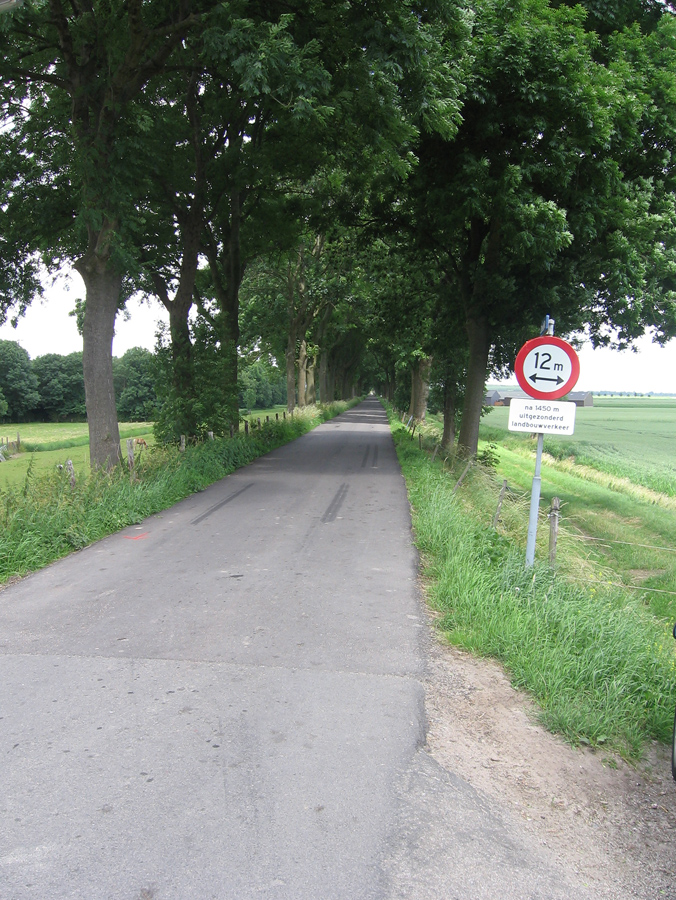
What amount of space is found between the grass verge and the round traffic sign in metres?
6.21

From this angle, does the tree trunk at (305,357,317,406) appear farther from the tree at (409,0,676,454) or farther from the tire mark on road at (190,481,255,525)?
the tire mark on road at (190,481,255,525)

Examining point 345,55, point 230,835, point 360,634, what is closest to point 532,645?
point 360,634

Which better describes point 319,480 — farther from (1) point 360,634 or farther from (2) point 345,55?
(1) point 360,634

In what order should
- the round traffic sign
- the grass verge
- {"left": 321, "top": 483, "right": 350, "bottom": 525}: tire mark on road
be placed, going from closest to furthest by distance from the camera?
the round traffic sign < the grass verge < {"left": 321, "top": 483, "right": 350, "bottom": 525}: tire mark on road

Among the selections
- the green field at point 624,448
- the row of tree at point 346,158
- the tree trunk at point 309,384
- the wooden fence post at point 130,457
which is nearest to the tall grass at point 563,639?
the wooden fence post at point 130,457

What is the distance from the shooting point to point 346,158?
16.1m

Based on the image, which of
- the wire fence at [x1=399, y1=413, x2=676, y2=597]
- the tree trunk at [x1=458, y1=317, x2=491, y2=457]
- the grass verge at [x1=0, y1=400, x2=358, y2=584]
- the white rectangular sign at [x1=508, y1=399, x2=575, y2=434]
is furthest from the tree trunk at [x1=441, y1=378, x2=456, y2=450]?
the white rectangular sign at [x1=508, y1=399, x2=575, y2=434]

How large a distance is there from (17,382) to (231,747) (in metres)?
90.3

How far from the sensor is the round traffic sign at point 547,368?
23.1ft

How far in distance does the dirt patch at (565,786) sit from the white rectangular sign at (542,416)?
9.59ft

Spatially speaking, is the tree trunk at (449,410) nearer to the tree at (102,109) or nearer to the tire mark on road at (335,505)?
the tire mark on road at (335,505)

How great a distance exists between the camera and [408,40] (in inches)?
394

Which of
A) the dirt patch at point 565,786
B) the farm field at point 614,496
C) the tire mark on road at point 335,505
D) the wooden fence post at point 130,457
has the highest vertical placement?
the wooden fence post at point 130,457

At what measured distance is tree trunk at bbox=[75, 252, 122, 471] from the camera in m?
12.5
